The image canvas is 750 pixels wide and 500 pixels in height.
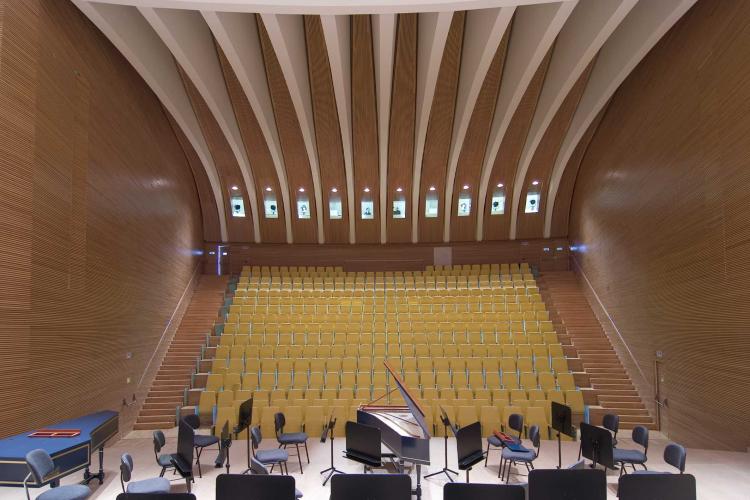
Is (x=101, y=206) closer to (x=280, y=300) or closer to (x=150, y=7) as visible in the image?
(x=150, y=7)

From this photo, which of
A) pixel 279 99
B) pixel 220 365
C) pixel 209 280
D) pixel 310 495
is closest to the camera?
pixel 310 495

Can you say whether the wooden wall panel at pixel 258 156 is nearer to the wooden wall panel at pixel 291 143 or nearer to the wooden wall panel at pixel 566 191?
the wooden wall panel at pixel 291 143

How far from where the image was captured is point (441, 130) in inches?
592

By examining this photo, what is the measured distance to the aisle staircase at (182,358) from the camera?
11.6 m

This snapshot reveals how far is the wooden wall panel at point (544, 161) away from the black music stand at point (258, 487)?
11.8m

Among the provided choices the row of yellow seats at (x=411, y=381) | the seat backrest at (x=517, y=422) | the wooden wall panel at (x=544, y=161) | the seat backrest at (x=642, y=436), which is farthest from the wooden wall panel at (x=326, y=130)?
the seat backrest at (x=642, y=436)

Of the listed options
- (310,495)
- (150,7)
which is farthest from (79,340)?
(150,7)

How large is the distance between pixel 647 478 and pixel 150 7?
931 cm

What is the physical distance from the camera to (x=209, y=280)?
59.1 feet

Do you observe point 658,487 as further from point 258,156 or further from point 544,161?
point 258,156

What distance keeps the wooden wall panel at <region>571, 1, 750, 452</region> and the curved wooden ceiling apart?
78cm

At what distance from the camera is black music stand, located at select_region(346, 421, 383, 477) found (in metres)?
5.81

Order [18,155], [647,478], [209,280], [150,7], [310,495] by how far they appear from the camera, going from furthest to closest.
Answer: [209,280] → [150,7] → [18,155] → [310,495] → [647,478]

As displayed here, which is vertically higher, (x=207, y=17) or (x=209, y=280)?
(x=207, y=17)
